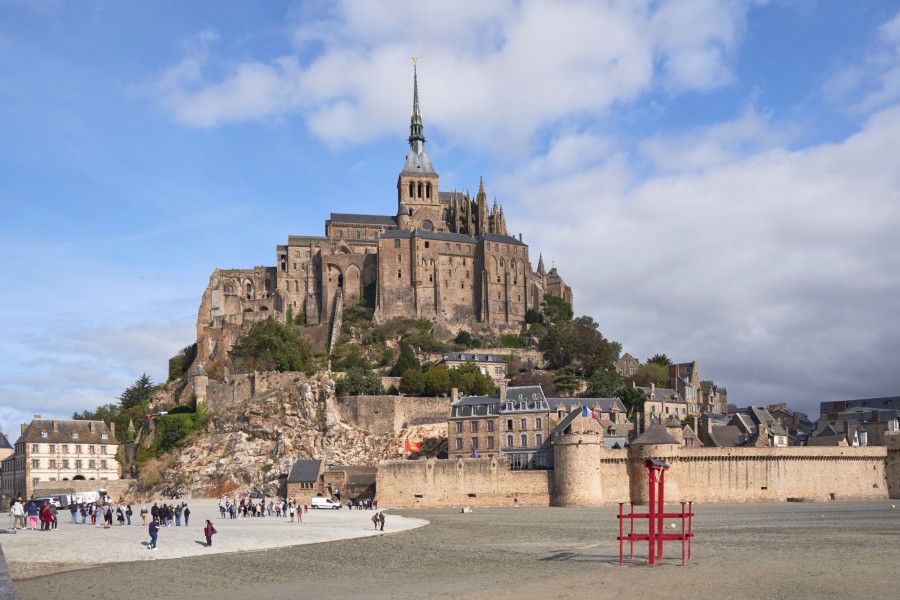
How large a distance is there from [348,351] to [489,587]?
68.2m

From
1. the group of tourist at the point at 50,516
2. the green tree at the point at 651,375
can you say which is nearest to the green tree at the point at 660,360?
the green tree at the point at 651,375

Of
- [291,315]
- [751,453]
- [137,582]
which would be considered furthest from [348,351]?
[137,582]

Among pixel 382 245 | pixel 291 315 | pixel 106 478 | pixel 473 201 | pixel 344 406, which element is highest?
pixel 473 201

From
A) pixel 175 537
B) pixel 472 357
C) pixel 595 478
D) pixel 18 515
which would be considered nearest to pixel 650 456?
pixel 595 478

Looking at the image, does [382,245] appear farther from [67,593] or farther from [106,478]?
[67,593]

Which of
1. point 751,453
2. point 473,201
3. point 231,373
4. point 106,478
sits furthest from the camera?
point 473,201

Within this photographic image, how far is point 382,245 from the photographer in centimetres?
10338

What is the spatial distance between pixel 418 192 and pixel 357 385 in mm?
47900

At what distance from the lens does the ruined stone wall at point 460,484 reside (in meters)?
59.8

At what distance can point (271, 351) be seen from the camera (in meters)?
81.9

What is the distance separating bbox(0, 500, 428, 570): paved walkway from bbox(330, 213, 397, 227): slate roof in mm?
67358

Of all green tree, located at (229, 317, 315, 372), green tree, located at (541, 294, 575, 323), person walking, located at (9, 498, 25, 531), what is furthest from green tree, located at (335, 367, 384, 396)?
person walking, located at (9, 498, 25, 531)

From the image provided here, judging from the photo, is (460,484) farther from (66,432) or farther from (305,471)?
(66,432)

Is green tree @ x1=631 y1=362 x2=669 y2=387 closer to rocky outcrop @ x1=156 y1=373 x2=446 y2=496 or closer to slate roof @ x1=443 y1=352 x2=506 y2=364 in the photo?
slate roof @ x1=443 y1=352 x2=506 y2=364
